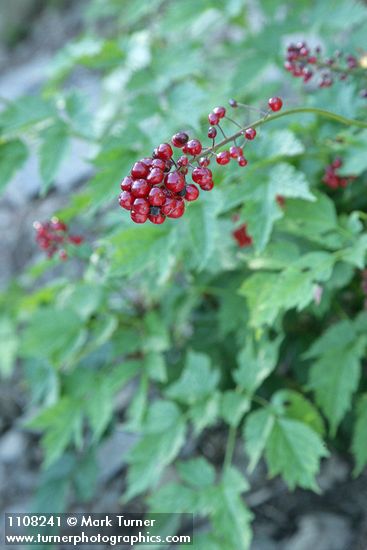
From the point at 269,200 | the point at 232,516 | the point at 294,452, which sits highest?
the point at 269,200


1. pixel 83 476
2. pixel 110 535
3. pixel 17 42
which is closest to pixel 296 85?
pixel 83 476

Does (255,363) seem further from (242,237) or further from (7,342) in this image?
(7,342)

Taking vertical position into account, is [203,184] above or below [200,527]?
above

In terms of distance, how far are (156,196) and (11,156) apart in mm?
1831

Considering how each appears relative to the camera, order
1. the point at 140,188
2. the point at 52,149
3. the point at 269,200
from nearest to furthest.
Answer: the point at 140,188 < the point at 269,200 < the point at 52,149

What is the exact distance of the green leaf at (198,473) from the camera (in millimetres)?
2467

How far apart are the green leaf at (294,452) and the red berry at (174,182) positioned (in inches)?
52.4

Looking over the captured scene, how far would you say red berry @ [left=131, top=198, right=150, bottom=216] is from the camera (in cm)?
122

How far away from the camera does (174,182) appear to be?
1229 mm

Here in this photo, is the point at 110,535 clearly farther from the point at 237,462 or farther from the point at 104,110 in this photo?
the point at 104,110

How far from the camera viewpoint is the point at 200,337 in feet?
10.1

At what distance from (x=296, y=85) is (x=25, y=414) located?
100 inches

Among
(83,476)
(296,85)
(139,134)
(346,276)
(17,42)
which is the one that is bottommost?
(83,476)

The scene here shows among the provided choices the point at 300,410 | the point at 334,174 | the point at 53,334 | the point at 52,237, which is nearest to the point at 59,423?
the point at 53,334
